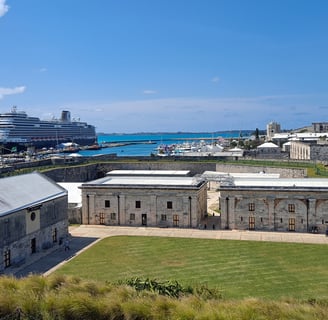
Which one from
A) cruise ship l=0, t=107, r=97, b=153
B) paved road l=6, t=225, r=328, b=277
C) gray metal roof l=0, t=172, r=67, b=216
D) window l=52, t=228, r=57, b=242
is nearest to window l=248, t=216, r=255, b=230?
paved road l=6, t=225, r=328, b=277

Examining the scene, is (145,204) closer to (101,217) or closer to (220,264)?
(101,217)

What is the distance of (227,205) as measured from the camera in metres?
39.4

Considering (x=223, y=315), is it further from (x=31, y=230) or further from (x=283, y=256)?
(x=31, y=230)

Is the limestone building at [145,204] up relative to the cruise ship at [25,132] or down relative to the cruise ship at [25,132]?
down

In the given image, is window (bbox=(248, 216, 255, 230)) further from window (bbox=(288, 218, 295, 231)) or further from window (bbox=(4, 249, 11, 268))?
window (bbox=(4, 249, 11, 268))

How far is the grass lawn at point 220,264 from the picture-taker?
2398 centimetres

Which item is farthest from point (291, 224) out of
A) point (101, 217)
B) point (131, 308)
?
point (131, 308)

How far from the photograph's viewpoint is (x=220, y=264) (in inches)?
1107

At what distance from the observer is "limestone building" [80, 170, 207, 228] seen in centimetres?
4088

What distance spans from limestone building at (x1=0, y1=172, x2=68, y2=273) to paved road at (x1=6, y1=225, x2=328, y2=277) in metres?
1.00

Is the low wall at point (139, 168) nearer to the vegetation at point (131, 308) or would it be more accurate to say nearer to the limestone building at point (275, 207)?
the limestone building at point (275, 207)

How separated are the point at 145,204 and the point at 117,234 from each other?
5.25 metres

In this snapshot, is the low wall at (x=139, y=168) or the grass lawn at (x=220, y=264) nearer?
the grass lawn at (x=220, y=264)

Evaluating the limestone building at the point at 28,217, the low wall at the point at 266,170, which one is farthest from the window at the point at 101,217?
the low wall at the point at 266,170
